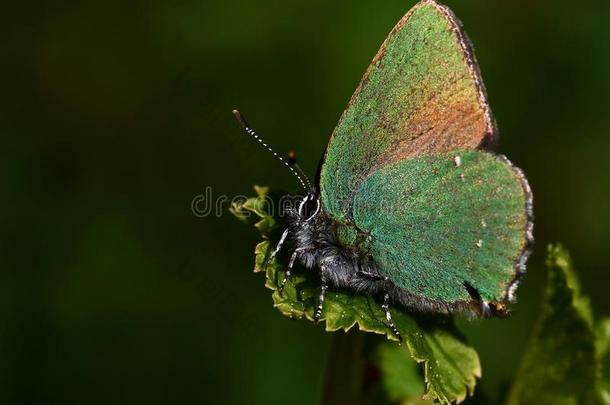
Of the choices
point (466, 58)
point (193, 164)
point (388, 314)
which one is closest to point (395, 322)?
point (388, 314)

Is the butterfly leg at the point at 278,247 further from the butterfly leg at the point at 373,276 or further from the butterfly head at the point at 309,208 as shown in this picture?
the butterfly leg at the point at 373,276

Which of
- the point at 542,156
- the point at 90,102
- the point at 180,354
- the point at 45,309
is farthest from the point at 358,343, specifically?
the point at 90,102

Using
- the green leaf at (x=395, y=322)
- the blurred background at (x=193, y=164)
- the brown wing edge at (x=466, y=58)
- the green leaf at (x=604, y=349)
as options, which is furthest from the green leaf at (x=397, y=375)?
the blurred background at (x=193, y=164)

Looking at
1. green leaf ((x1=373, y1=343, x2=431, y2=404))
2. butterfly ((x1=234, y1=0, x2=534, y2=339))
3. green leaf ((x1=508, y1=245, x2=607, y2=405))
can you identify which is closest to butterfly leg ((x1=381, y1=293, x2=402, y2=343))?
butterfly ((x1=234, y1=0, x2=534, y2=339))

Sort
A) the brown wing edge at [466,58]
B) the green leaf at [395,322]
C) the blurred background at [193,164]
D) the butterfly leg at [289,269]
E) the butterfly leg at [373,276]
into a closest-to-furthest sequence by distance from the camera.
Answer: the green leaf at [395,322], the brown wing edge at [466,58], the butterfly leg at [289,269], the butterfly leg at [373,276], the blurred background at [193,164]

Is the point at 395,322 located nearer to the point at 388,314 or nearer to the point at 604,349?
the point at 388,314

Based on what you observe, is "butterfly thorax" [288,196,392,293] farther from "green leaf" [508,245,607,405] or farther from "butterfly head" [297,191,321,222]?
"green leaf" [508,245,607,405]

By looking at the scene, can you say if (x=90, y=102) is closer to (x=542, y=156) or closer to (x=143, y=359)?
(x=143, y=359)
